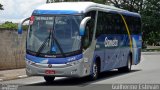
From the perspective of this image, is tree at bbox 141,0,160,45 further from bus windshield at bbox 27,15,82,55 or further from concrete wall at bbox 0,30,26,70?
bus windshield at bbox 27,15,82,55

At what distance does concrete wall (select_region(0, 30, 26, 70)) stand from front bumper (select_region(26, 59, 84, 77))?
8022 millimetres

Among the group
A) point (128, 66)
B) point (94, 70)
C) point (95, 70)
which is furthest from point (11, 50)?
point (94, 70)

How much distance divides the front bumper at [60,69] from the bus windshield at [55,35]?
53cm

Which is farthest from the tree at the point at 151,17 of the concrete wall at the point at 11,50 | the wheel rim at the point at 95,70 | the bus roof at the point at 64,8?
the bus roof at the point at 64,8

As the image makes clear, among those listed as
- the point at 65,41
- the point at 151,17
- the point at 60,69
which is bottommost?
the point at 151,17

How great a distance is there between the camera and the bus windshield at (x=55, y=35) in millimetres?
18391

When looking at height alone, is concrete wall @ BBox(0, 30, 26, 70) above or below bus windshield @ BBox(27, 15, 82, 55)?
below

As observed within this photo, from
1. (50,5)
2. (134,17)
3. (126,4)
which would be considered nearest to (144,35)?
(126,4)

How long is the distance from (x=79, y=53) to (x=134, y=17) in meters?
9.93

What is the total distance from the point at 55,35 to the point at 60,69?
1.34 meters

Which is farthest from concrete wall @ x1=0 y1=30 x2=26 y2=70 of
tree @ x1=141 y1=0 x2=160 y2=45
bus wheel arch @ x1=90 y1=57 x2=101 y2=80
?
tree @ x1=141 y1=0 x2=160 y2=45

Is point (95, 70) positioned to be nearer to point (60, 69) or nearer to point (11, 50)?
point (60, 69)

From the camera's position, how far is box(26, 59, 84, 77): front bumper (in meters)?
18.1

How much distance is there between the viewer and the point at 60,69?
59.5 feet
